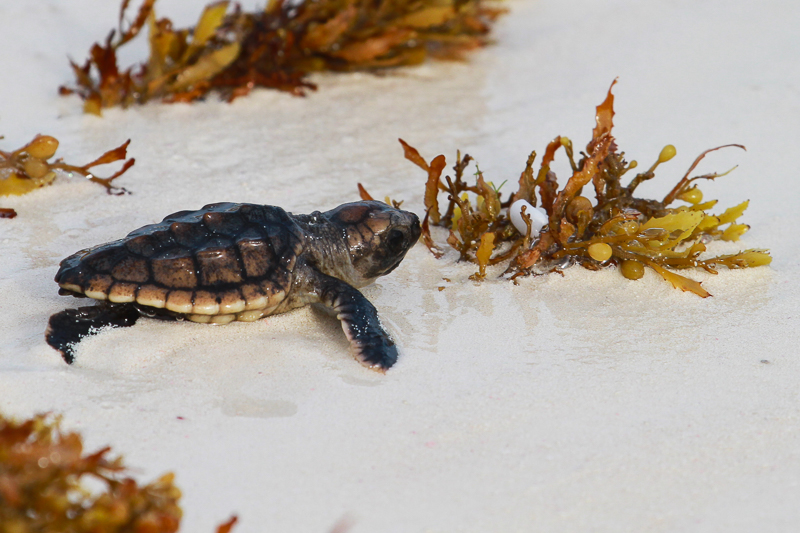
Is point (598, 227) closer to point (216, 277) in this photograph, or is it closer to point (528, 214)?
point (528, 214)

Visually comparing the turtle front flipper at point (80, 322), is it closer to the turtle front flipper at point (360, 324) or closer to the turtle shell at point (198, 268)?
the turtle shell at point (198, 268)

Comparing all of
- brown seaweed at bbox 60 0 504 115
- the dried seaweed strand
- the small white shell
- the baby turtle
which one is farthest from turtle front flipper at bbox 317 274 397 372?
brown seaweed at bbox 60 0 504 115

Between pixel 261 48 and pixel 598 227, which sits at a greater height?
pixel 261 48

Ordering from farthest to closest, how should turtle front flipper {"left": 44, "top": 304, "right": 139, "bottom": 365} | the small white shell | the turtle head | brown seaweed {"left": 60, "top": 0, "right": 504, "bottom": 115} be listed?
brown seaweed {"left": 60, "top": 0, "right": 504, "bottom": 115} → the small white shell → the turtle head → turtle front flipper {"left": 44, "top": 304, "right": 139, "bottom": 365}

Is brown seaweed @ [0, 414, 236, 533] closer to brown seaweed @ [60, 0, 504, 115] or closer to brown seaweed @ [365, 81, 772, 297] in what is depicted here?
brown seaweed @ [365, 81, 772, 297]

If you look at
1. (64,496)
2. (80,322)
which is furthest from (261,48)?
(64,496)

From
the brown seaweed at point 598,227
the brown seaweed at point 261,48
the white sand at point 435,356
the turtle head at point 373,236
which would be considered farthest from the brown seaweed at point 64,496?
the brown seaweed at point 261,48

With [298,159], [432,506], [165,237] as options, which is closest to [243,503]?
[432,506]
